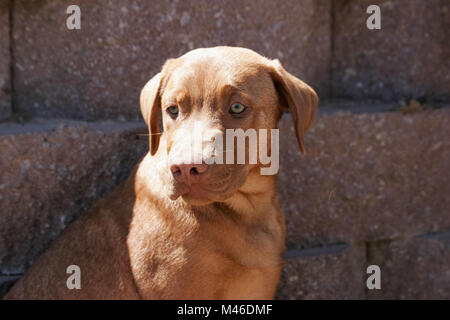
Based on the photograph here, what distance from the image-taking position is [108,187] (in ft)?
13.2

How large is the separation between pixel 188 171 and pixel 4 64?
6.15 feet

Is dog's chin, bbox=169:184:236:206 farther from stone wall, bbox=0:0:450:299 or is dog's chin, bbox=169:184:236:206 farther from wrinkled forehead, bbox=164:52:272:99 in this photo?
stone wall, bbox=0:0:450:299

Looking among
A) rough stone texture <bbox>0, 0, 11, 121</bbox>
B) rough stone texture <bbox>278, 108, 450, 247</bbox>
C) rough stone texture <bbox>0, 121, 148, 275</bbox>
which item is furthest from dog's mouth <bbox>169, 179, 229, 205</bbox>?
rough stone texture <bbox>0, 0, 11, 121</bbox>

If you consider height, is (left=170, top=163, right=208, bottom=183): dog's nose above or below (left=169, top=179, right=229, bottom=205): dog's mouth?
above

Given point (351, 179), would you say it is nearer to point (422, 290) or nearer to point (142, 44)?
point (422, 290)

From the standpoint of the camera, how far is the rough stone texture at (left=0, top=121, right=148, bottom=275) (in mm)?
3742

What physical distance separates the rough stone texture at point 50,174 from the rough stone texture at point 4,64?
0.21 m

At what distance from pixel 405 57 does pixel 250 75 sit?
1.93 meters

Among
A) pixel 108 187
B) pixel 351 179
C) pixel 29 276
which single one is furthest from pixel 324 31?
pixel 29 276

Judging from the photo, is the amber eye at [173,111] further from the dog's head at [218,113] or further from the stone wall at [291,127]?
the stone wall at [291,127]

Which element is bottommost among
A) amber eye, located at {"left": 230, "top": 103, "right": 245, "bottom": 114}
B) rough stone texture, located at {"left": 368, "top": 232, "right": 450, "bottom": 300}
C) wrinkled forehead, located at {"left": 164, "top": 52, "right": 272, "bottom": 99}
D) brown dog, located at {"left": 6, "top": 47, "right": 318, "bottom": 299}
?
rough stone texture, located at {"left": 368, "top": 232, "right": 450, "bottom": 300}

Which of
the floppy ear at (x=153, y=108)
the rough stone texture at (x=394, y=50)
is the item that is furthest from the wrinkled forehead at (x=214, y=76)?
the rough stone texture at (x=394, y=50)

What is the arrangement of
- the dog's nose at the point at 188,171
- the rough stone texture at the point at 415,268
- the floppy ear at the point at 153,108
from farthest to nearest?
the rough stone texture at the point at 415,268
the floppy ear at the point at 153,108
the dog's nose at the point at 188,171

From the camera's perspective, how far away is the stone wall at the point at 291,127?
12.7ft
